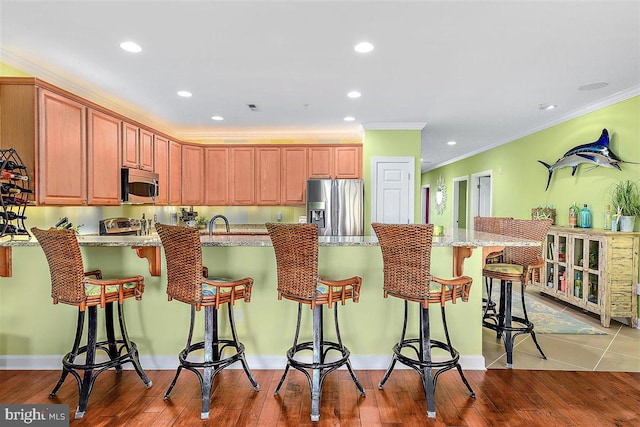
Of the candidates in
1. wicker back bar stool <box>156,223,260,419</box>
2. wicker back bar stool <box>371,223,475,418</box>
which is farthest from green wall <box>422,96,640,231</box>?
wicker back bar stool <box>156,223,260,419</box>

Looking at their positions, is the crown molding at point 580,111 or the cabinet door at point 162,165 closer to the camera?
the crown molding at point 580,111

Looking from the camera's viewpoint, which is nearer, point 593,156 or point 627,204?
point 627,204

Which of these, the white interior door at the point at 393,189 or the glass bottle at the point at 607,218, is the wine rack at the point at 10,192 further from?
the glass bottle at the point at 607,218

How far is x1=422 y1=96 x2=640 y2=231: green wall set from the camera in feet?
12.8

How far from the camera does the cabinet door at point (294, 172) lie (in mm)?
5598

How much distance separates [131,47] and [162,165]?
7.76 ft

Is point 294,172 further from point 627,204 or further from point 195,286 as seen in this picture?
A: point 627,204

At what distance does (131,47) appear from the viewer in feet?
9.00

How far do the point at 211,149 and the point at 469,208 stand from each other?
19.3 ft

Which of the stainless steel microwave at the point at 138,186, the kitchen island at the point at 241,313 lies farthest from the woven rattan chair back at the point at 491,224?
the stainless steel microwave at the point at 138,186

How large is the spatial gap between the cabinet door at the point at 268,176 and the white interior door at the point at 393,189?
1.50m

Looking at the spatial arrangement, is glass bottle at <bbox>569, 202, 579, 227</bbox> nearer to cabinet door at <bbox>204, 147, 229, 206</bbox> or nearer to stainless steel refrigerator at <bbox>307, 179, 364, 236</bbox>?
stainless steel refrigerator at <bbox>307, 179, 364, 236</bbox>

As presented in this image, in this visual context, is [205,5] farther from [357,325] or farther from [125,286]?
[357,325]

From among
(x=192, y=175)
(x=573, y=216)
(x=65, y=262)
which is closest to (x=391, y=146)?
(x=573, y=216)
